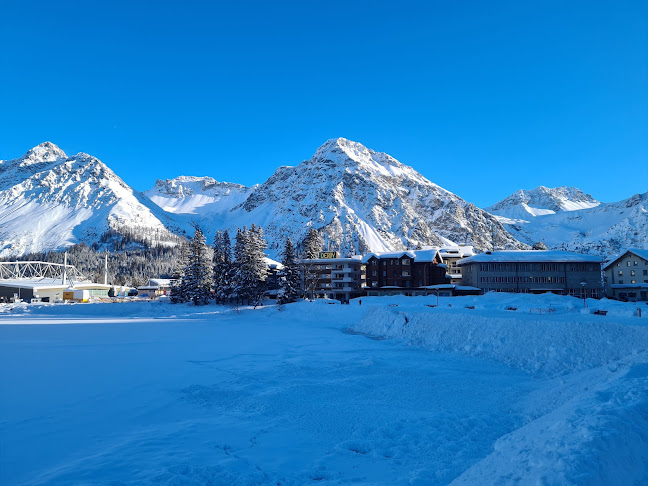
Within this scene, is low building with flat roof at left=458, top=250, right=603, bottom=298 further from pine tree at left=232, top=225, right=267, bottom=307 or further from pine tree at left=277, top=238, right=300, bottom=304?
pine tree at left=232, top=225, right=267, bottom=307

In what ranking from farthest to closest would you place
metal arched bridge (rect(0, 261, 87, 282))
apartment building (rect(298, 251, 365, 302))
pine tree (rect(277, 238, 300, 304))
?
metal arched bridge (rect(0, 261, 87, 282)) → apartment building (rect(298, 251, 365, 302)) → pine tree (rect(277, 238, 300, 304))

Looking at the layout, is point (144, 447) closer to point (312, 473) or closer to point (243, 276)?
point (312, 473)

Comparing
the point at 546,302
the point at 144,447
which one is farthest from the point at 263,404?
the point at 546,302

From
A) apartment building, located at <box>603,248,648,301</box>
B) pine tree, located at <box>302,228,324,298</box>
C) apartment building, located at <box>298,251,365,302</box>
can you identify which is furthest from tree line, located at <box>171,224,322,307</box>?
apartment building, located at <box>603,248,648,301</box>

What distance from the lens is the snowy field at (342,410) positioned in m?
8.04

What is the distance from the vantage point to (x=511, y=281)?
72.0 metres

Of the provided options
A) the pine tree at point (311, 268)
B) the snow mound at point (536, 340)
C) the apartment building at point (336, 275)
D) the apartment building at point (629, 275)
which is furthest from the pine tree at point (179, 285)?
the apartment building at point (629, 275)

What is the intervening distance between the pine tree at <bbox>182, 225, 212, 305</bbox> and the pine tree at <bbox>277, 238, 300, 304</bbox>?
14616 millimetres

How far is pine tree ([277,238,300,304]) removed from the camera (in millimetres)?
69000

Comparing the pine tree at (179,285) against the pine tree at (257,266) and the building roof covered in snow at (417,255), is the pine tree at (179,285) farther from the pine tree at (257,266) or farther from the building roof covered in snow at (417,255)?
the building roof covered in snow at (417,255)

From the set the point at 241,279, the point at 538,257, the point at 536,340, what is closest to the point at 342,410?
the point at 536,340

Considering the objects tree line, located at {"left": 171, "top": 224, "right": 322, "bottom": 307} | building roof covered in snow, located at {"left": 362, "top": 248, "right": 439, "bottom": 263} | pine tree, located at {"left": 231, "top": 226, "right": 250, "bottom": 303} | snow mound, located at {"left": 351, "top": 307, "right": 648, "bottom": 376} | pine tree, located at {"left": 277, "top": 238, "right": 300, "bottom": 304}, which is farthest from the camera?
building roof covered in snow, located at {"left": 362, "top": 248, "right": 439, "bottom": 263}

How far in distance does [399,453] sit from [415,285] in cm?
7477

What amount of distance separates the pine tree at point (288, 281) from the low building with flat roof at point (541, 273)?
115 ft
